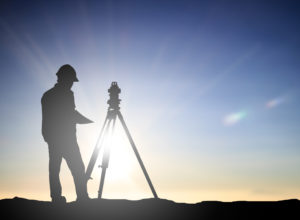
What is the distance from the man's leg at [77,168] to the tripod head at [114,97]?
8.68 feet

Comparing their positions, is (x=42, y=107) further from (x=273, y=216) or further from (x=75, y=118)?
(x=273, y=216)

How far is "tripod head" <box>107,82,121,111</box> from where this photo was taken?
1101 centimetres

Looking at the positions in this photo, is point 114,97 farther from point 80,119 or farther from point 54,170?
point 54,170

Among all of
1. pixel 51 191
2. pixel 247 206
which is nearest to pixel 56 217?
pixel 51 191

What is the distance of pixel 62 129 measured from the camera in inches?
333

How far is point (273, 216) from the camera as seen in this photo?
277 inches

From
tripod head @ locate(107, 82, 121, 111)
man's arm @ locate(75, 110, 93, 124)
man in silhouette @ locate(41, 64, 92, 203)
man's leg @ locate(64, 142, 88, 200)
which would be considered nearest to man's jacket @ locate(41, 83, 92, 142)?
man in silhouette @ locate(41, 64, 92, 203)

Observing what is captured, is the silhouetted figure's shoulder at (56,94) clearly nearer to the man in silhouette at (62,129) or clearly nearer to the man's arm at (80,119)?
the man in silhouette at (62,129)

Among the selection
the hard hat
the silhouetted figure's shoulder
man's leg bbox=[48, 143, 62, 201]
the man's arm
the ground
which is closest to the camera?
the ground

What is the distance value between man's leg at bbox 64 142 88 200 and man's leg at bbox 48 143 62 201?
0.89ft

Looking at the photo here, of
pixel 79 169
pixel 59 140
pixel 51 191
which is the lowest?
pixel 51 191

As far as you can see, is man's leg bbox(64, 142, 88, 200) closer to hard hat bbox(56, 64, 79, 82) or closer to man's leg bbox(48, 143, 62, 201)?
man's leg bbox(48, 143, 62, 201)

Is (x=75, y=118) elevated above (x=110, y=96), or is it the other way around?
(x=110, y=96)

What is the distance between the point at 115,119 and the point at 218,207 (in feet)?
15.4
